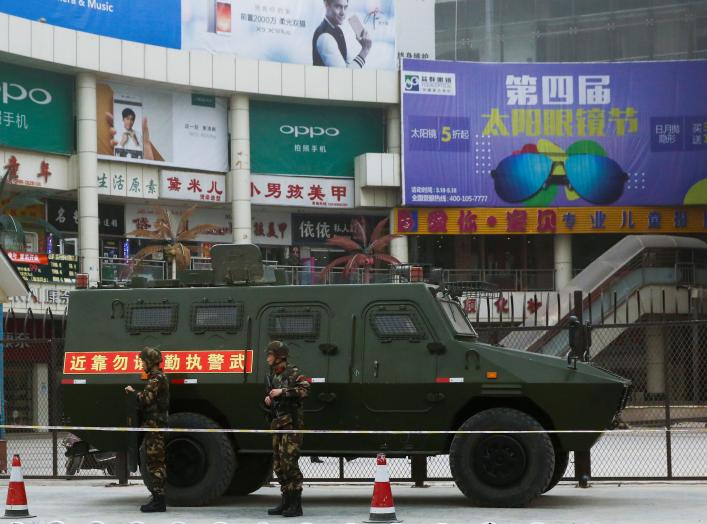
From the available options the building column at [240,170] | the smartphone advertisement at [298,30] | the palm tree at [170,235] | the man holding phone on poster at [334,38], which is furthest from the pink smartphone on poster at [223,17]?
the palm tree at [170,235]

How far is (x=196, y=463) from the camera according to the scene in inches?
593

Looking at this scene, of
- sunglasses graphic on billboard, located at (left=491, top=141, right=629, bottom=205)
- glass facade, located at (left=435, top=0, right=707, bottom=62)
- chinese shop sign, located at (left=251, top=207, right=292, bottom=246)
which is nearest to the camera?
sunglasses graphic on billboard, located at (left=491, top=141, right=629, bottom=205)

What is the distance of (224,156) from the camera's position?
53688mm

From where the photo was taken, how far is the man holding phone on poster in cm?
5478

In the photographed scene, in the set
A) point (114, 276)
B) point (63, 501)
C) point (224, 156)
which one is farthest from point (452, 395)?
point (224, 156)

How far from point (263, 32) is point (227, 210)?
7786 millimetres

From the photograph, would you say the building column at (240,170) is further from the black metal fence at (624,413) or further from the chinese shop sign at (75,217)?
the black metal fence at (624,413)

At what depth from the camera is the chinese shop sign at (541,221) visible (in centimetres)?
5612

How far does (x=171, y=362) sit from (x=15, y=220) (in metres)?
30.0

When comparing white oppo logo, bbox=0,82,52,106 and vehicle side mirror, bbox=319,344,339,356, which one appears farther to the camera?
white oppo logo, bbox=0,82,52,106

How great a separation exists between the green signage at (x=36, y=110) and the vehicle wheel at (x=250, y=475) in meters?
31.8

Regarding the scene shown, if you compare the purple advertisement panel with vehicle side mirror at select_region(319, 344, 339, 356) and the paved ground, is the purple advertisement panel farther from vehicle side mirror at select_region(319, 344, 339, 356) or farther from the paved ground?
vehicle side mirror at select_region(319, 344, 339, 356)

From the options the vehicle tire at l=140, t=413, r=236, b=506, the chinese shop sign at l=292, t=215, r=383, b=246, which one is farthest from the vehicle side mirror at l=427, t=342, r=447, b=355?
the chinese shop sign at l=292, t=215, r=383, b=246

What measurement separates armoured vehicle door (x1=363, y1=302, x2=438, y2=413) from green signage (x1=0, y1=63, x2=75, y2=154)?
3344 cm
